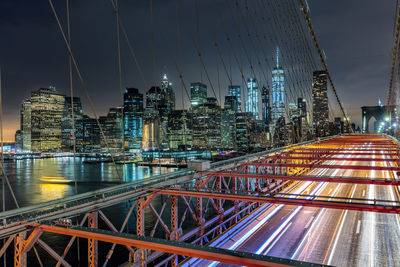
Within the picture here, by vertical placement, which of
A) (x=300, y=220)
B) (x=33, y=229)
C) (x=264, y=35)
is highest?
(x=264, y=35)

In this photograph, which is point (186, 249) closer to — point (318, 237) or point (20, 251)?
point (20, 251)

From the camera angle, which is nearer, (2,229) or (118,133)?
(2,229)

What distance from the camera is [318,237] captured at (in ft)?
39.0

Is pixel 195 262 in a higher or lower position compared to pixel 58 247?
higher

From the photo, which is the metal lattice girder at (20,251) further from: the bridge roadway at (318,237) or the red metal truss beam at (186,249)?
the bridge roadway at (318,237)

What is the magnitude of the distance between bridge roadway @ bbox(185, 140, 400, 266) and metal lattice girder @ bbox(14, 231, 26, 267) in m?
5.23

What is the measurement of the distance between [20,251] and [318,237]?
10.7 meters

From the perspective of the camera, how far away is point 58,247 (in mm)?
25266

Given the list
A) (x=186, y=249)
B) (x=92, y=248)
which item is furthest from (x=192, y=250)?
(x=92, y=248)

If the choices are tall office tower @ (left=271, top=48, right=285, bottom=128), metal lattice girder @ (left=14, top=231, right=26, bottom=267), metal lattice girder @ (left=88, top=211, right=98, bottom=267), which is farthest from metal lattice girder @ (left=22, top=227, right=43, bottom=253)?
tall office tower @ (left=271, top=48, right=285, bottom=128)

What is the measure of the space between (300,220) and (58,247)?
21.0 meters

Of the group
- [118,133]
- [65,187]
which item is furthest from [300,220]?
[118,133]

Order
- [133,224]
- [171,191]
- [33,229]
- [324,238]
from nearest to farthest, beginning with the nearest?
[33,229] → [171,191] → [324,238] → [133,224]

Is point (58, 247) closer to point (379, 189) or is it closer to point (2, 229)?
point (2, 229)
